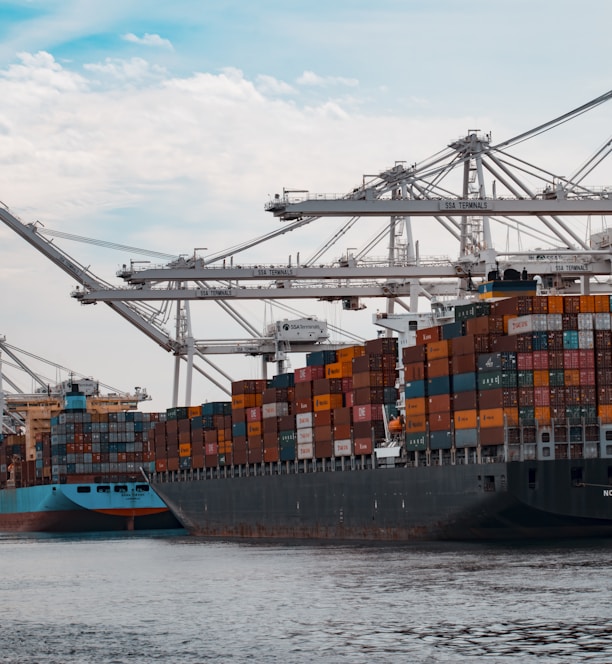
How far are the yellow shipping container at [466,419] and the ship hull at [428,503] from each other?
4.68 feet

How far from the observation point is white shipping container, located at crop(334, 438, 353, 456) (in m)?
60.2

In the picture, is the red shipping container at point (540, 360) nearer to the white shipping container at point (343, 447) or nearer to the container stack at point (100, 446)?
the white shipping container at point (343, 447)

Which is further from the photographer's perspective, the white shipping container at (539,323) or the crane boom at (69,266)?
the crane boom at (69,266)

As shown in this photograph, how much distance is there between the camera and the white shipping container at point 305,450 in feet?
207

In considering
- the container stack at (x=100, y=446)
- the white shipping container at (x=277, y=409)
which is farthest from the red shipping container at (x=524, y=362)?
the container stack at (x=100, y=446)

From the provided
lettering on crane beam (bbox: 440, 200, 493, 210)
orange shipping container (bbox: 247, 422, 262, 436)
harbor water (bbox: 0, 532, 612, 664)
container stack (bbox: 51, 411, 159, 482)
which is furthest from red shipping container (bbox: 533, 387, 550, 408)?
container stack (bbox: 51, 411, 159, 482)

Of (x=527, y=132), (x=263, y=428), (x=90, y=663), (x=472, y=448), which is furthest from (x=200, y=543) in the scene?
(x=90, y=663)

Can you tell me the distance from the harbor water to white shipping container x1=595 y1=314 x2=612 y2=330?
7.45 meters

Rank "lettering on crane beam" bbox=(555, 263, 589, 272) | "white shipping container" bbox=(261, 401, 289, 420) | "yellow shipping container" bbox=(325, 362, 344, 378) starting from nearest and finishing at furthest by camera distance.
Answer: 1. "lettering on crane beam" bbox=(555, 263, 589, 272)
2. "yellow shipping container" bbox=(325, 362, 344, 378)
3. "white shipping container" bbox=(261, 401, 289, 420)

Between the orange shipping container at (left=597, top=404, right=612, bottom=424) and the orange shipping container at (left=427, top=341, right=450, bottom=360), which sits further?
the orange shipping container at (left=427, top=341, right=450, bottom=360)

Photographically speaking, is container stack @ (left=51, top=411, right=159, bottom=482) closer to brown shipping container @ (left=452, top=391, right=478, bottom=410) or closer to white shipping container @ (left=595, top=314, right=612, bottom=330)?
brown shipping container @ (left=452, top=391, right=478, bottom=410)

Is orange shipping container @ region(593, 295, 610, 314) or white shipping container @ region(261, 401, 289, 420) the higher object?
orange shipping container @ region(593, 295, 610, 314)

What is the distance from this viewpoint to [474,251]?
2534 inches

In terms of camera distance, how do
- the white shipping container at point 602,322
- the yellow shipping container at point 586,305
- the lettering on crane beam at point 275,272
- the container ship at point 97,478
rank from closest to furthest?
the white shipping container at point 602,322 → the yellow shipping container at point 586,305 → the lettering on crane beam at point 275,272 → the container ship at point 97,478
